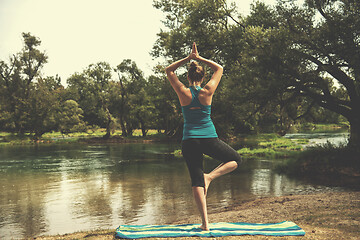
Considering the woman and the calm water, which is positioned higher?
the woman

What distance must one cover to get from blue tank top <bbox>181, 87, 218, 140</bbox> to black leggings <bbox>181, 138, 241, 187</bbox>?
0.26 ft

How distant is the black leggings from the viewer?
14.9ft

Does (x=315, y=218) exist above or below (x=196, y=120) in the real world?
below

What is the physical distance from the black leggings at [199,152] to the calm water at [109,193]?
4992 millimetres

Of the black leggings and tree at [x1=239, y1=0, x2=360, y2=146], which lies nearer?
the black leggings

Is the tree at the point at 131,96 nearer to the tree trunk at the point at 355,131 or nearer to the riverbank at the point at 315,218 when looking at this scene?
the tree trunk at the point at 355,131

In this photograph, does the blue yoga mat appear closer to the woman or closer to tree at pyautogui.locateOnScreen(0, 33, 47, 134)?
the woman

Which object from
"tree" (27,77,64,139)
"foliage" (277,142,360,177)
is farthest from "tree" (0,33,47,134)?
"foliage" (277,142,360,177)

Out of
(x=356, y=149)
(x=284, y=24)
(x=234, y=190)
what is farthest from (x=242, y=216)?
(x=284, y=24)

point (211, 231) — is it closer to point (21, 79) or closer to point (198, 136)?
point (198, 136)

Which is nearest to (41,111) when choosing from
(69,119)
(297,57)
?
(69,119)

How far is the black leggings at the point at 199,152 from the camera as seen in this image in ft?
14.9

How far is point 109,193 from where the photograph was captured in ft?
46.0

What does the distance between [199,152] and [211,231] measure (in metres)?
1.29
